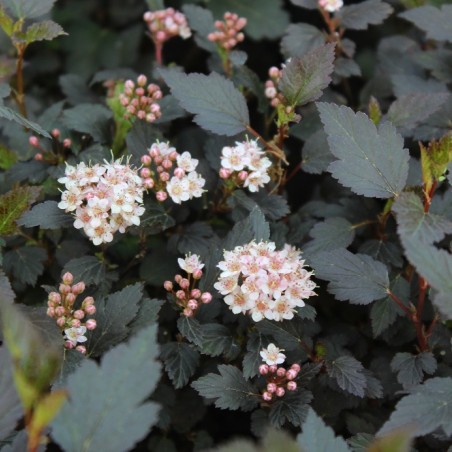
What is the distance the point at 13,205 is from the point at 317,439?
0.77m

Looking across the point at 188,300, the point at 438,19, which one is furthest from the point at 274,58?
the point at 188,300

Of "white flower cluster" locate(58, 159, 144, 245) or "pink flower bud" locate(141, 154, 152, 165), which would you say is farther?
"pink flower bud" locate(141, 154, 152, 165)

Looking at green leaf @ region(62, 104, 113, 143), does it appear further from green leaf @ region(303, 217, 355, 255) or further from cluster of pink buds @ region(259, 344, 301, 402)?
cluster of pink buds @ region(259, 344, 301, 402)

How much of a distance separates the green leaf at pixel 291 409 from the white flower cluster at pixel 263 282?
158mm

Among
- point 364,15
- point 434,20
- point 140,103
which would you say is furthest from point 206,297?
point 434,20

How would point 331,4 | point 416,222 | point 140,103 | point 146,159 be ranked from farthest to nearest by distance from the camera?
point 331,4 < point 140,103 < point 146,159 < point 416,222

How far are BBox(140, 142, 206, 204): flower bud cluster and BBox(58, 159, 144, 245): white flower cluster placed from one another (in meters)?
0.06

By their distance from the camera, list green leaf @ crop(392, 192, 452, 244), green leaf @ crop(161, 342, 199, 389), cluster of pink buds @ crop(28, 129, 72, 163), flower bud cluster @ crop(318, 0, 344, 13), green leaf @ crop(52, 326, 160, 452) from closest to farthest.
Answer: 1. green leaf @ crop(52, 326, 160, 452)
2. green leaf @ crop(392, 192, 452, 244)
3. green leaf @ crop(161, 342, 199, 389)
4. cluster of pink buds @ crop(28, 129, 72, 163)
5. flower bud cluster @ crop(318, 0, 344, 13)

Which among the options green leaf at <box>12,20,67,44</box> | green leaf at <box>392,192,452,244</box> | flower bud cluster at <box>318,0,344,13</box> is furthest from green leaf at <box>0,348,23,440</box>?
flower bud cluster at <box>318,0,344,13</box>

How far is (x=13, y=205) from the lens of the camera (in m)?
1.37

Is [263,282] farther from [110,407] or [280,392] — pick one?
[110,407]

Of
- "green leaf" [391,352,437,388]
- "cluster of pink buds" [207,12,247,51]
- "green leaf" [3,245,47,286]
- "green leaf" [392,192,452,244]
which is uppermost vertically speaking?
"green leaf" [392,192,452,244]

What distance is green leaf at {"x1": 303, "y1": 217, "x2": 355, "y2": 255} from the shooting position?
151 centimetres

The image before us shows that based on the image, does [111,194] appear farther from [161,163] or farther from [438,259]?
[438,259]
